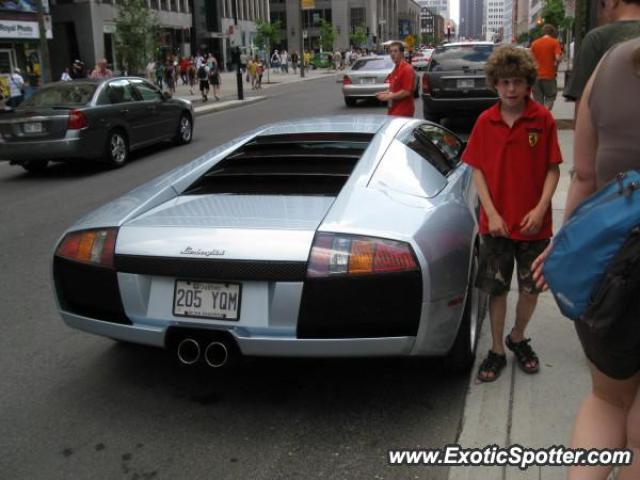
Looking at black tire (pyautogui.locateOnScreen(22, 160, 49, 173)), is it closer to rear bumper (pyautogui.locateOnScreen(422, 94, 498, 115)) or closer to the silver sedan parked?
rear bumper (pyautogui.locateOnScreen(422, 94, 498, 115))

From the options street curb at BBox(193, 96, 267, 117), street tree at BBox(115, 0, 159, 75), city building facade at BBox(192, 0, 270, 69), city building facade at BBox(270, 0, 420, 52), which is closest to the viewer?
street curb at BBox(193, 96, 267, 117)

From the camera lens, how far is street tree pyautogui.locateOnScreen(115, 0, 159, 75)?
83.4ft

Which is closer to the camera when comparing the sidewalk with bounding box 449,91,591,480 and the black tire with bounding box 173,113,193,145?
the sidewalk with bounding box 449,91,591,480

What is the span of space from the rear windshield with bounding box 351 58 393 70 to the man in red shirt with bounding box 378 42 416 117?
12611 mm

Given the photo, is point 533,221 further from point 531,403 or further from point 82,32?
point 82,32

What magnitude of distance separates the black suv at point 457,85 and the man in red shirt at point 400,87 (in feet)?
15.1

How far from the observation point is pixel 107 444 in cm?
306

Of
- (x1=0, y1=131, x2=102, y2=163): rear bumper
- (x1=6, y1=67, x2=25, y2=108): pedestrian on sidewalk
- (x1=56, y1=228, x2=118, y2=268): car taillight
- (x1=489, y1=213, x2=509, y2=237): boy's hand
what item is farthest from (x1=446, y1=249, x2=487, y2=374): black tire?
(x1=6, y1=67, x2=25, y2=108): pedestrian on sidewalk

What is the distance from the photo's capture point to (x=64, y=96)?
37.0 ft

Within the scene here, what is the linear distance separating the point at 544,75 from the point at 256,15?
227 feet

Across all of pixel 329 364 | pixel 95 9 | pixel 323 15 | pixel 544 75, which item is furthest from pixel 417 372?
pixel 323 15

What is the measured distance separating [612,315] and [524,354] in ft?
6.36

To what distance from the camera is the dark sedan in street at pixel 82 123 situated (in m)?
10.7

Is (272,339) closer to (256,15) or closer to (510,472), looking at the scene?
(510,472)
